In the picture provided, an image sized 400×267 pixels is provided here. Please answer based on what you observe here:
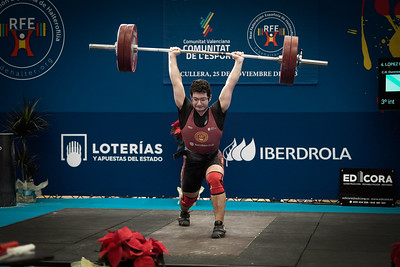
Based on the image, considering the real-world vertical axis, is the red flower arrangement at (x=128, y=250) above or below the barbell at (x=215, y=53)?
below

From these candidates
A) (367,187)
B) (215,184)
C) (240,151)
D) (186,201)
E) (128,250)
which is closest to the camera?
(128,250)

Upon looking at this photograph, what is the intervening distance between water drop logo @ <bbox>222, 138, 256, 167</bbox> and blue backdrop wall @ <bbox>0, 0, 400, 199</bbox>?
0.05ft

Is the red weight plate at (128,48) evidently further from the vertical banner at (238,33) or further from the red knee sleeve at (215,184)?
the vertical banner at (238,33)

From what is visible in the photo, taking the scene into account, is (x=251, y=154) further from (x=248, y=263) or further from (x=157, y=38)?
(x=248, y=263)

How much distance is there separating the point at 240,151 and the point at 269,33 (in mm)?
1657

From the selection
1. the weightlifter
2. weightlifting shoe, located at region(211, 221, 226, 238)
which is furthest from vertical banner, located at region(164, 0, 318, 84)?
weightlifting shoe, located at region(211, 221, 226, 238)

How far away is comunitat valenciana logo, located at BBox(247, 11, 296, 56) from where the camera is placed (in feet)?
26.4

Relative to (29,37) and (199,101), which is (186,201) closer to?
(199,101)

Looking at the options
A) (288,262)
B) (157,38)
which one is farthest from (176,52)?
(157,38)

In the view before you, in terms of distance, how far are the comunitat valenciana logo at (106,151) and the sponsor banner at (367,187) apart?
254cm

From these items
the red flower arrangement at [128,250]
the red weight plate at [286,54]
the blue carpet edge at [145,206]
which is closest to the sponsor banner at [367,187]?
the blue carpet edge at [145,206]

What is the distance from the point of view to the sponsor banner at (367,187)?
25.1 feet

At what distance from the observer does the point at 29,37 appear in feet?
28.1

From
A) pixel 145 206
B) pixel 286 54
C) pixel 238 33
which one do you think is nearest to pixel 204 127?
pixel 286 54
